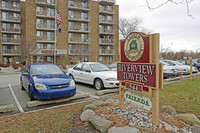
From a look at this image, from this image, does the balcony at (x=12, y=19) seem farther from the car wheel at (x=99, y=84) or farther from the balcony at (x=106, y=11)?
the car wheel at (x=99, y=84)

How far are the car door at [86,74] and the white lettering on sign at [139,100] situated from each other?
15.2ft

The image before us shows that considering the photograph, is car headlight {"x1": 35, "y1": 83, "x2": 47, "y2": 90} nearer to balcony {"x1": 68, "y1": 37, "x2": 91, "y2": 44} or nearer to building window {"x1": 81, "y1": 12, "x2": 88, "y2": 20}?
balcony {"x1": 68, "y1": 37, "x2": 91, "y2": 44}

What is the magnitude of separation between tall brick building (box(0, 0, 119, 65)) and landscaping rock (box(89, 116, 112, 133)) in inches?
1063

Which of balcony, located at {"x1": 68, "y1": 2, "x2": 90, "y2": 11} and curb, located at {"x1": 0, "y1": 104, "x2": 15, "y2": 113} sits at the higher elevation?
balcony, located at {"x1": 68, "y1": 2, "x2": 90, "y2": 11}

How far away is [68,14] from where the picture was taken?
33.8m

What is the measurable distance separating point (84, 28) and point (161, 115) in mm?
→ 34126

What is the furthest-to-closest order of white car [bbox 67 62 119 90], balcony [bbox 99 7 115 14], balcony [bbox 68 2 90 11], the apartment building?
balcony [bbox 99 7 115 14] < balcony [bbox 68 2 90 11] < the apartment building < white car [bbox 67 62 119 90]

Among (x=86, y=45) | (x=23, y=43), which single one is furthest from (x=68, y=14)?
(x=23, y=43)

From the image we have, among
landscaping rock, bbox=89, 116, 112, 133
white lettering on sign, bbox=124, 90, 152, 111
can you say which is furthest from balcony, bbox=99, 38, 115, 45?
landscaping rock, bbox=89, 116, 112, 133

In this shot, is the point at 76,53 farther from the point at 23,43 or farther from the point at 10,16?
the point at 10,16

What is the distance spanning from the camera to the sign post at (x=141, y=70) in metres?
3.26

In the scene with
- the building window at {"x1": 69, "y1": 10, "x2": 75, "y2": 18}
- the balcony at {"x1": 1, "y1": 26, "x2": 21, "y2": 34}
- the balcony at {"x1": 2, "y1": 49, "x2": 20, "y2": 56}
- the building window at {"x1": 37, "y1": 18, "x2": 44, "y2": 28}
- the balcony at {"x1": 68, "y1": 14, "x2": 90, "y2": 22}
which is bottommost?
the balcony at {"x1": 2, "y1": 49, "x2": 20, "y2": 56}

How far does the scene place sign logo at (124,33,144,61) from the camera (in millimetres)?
3572

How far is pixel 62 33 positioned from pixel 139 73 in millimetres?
32309
